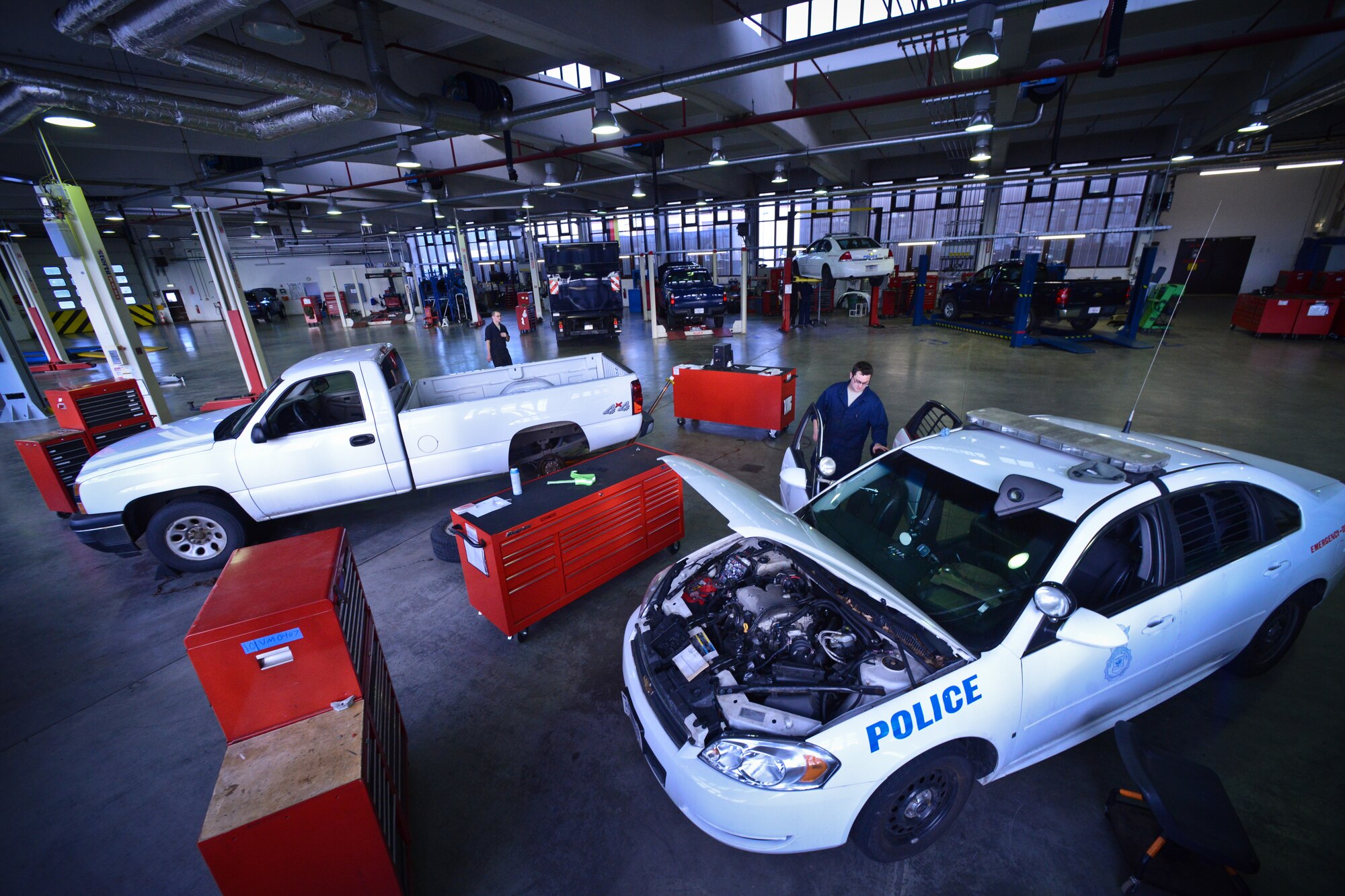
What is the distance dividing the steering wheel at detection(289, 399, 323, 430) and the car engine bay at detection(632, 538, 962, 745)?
389cm

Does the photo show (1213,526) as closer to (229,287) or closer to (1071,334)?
(229,287)

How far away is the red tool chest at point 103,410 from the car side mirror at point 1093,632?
29.9 ft

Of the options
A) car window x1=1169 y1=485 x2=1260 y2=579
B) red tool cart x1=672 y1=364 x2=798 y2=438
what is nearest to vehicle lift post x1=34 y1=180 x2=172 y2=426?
red tool cart x1=672 y1=364 x2=798 y2=438

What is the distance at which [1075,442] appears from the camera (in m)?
2.59

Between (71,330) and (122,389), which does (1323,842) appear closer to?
(122,389)

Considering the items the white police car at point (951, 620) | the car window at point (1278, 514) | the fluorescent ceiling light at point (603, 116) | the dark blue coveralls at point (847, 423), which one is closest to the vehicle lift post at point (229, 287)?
the fluorescent ceiling light at point (603, 116)

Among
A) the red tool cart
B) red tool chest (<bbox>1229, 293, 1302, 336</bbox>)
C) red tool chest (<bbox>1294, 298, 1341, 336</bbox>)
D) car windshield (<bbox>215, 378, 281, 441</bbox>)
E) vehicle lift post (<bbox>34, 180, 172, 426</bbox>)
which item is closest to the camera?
car windshield (<bbox>215, 378, 281, 441</bbox>)

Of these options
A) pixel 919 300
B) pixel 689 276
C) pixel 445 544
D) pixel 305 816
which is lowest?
pixel 445 544

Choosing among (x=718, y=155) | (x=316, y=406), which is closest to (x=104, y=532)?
(x=316, y=406)

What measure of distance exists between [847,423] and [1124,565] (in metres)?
2.47

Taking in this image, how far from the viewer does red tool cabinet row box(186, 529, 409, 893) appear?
1.73 meters

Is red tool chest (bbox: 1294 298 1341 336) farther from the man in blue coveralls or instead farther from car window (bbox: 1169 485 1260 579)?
car window (bbox: 1169 485 1260 579)

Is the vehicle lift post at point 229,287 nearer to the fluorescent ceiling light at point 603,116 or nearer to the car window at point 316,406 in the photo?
the car window at point 316,406

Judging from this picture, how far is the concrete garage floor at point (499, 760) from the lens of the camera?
2289mm
